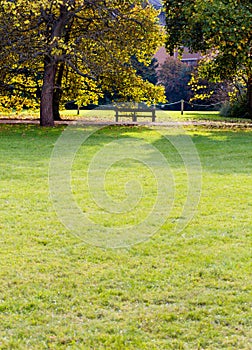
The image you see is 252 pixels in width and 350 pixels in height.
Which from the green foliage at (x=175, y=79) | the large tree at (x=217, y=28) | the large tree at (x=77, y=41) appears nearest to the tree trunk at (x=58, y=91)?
the large tree at (x=77, y=41)

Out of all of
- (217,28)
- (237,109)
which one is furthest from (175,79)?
(217,28)

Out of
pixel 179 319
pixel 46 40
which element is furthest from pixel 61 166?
pixel 46 40

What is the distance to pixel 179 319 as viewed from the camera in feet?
11.3

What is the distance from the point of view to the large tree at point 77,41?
661 inches

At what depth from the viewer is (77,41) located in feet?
58.5

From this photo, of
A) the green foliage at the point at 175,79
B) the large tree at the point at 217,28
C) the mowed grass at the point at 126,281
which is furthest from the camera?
the green foliage at the point at 175,79

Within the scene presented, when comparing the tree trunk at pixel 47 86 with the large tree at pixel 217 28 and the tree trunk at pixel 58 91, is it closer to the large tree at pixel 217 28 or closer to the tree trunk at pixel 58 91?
the tree trunk at pixel 58 91

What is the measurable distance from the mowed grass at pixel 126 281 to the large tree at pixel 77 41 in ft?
34.5

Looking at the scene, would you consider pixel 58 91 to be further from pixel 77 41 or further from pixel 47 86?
pixel 77 41

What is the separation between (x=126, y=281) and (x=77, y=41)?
14.9m

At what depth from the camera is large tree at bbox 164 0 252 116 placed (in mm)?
15930

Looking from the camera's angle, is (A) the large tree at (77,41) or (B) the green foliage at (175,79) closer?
(A) the large tree at (77,41)

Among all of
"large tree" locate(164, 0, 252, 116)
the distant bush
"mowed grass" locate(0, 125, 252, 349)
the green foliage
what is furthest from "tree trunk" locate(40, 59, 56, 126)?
the green foliage

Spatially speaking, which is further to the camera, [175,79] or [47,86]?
[175,79]
